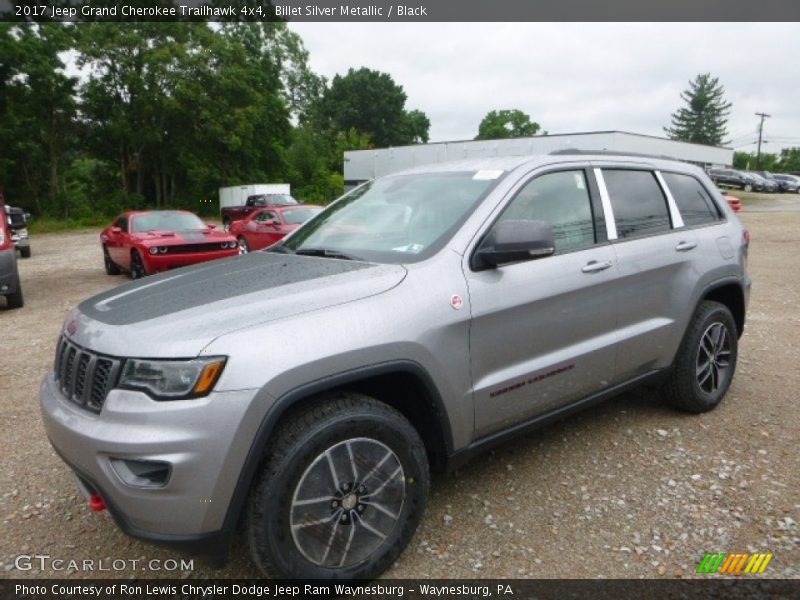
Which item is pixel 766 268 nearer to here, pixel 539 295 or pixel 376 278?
pixel 539 295

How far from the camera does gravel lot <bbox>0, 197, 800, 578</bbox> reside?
8.77ft

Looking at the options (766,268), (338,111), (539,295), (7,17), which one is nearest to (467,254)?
(539,295)

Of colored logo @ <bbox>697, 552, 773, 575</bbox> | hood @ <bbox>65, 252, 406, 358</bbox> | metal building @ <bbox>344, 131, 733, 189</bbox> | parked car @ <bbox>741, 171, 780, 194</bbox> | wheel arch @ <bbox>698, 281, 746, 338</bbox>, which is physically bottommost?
colored logo @ <bbox>697, 552, 773, 575</bbox>

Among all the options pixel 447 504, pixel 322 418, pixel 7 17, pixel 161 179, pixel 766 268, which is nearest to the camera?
pixel 322 418

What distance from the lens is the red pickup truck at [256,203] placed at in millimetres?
23594

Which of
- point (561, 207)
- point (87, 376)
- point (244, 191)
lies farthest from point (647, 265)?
point (244, 191)

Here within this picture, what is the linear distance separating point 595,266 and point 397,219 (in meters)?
1.10

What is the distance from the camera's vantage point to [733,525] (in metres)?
2.88

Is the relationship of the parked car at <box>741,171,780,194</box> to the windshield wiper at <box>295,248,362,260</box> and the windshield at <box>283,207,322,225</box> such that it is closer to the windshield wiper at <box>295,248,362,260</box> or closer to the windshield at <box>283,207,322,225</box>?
the windshield at <box>283,207,322,225</box>

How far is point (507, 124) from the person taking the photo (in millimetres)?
96625

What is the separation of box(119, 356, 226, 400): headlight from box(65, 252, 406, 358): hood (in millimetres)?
38

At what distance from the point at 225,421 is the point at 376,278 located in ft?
2.88

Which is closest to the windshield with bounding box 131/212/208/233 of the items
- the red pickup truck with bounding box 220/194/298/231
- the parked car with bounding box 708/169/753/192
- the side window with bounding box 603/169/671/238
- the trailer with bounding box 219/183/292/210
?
the side window with bounding box 603/169/671/238

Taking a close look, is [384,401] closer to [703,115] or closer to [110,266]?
[110,266]
